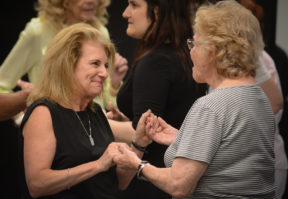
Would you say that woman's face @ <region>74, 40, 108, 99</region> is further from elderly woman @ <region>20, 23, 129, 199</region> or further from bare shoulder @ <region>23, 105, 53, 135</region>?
bare shoulder @ <region>23, 105, 53, 135</region>

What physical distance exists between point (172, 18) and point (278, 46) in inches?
77.7

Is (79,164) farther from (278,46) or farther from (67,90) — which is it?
(278,46)

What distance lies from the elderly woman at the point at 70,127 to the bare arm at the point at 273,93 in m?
0.93

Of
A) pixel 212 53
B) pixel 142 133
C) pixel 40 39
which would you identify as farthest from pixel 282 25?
pixel 212 53

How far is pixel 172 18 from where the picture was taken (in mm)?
2818

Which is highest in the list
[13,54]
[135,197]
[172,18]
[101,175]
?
[172,18]

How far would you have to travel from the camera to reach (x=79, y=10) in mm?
3832

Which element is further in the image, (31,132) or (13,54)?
(13,54)

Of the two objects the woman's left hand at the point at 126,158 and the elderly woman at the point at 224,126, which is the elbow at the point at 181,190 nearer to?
the elderly woman at the point at 224,126

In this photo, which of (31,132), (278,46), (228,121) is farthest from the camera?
(278,46)

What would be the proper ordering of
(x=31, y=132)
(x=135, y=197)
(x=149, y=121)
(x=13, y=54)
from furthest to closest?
(x=13, y=54) < (x=135, y=197) < (x=149, y=121) < (x=31, y=132)

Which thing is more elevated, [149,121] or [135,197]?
[149,121]

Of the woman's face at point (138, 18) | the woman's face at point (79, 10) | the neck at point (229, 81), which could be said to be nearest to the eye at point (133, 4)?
the woman's face at point (138, 18)

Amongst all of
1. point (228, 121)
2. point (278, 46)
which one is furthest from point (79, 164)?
point (278, 46)
